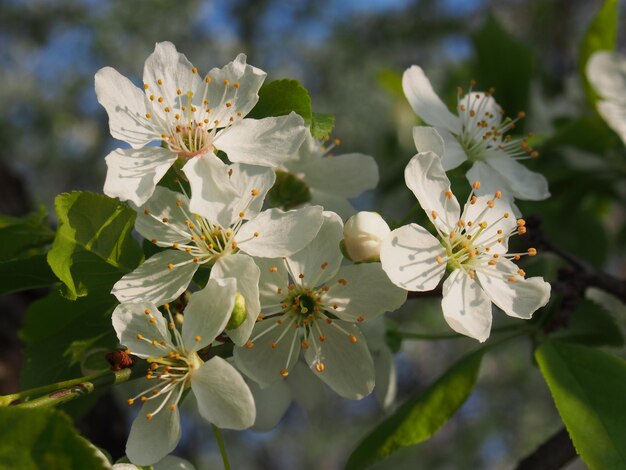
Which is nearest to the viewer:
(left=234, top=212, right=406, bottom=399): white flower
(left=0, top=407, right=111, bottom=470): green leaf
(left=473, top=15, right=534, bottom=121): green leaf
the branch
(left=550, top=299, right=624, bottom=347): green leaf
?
(left=0, top=407, right=111, bottom=470): green leaf

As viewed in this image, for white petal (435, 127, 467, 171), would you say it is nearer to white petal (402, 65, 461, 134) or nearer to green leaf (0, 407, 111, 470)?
white petal (402, 65, 461, 134)

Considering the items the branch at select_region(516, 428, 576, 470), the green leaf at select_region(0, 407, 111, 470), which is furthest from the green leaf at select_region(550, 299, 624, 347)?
the green leaf at select_region(0, 407, 111, 470)

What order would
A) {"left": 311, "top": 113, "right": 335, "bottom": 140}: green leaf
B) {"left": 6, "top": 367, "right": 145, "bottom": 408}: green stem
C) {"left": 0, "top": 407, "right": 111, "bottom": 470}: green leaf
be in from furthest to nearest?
{"left": 311, "top": 113, "right": 335, "bottom": 140}: green leaf < {"left": 6, "top": 367, "right": 145, "bottom": 408}: green stem < {"left": 0, "top": 407, "right": 111, "bottom": 470}: green leaf

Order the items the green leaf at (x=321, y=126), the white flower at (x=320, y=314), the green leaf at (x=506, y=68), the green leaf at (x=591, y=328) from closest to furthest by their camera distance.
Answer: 1. the white flower at (x=320, y=314)
2. the green leaf at (x=321, y=126)
3. the green leaf at (x=591, y=328)
4. the green leaf at (x=506, y=68)

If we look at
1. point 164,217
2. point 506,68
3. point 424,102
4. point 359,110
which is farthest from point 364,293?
point 359,110

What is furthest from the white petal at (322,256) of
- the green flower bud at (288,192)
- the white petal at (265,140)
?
the green flower bud at (288,192)

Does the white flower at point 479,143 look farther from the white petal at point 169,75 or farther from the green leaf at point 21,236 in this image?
the green leaf at point 21,236

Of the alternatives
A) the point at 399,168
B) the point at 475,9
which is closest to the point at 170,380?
the point at 399,168
